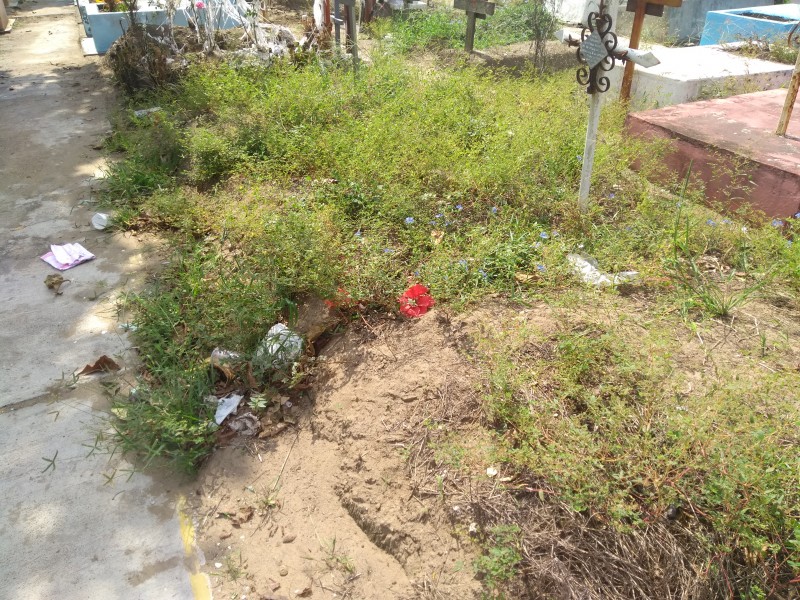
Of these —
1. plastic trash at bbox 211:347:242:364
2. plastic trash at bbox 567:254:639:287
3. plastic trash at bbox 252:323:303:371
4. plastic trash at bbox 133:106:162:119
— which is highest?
plastic trash at bbox 133:106:162:119

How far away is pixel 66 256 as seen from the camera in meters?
4.43

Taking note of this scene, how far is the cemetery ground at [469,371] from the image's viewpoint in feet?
7.29

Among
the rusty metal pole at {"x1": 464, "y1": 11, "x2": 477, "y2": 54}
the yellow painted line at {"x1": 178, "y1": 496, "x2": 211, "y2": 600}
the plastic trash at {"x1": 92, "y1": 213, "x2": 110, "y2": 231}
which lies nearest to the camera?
the yellow painted line at {"x1": 178, "y1": 496, "x2": 211, "y2": 600}

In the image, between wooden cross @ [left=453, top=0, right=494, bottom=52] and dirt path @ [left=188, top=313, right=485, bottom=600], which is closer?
dirt path @ [left=188, top=313, right=485, bottom=600]

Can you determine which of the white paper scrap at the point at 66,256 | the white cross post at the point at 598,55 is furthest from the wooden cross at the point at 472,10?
the white paper scrap at the point at 66,256

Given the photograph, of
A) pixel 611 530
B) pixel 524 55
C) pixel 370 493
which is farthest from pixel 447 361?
pixel 524 55

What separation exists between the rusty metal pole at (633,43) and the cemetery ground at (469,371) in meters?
1.29

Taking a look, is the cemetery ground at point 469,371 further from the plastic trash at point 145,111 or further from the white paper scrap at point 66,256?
the plastic trash at point 145,111

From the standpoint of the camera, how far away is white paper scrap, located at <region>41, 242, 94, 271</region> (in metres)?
4.35

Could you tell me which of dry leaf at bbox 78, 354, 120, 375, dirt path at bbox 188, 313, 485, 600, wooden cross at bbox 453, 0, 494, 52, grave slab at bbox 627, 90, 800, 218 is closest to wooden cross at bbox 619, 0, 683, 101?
grave slab at bbox 627, 90, 800, 218

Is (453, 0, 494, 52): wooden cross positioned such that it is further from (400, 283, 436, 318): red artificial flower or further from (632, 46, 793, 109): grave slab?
(400, 283, 436, 318): red artificial flower

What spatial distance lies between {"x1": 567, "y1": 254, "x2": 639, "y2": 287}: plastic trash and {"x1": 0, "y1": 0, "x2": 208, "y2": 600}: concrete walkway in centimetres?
250

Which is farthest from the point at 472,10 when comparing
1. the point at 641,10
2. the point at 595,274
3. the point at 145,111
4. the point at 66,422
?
the point at 66,422

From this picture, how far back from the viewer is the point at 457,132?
5.29m
